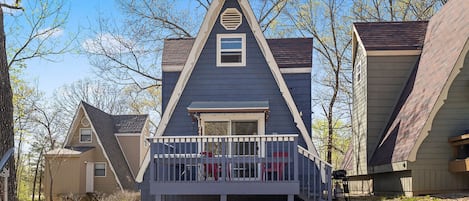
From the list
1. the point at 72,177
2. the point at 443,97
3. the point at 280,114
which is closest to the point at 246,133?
the point at 280,114

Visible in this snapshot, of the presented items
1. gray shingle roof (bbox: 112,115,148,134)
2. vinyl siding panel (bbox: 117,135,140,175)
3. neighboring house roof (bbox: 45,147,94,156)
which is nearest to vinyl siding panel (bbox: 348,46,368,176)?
neighboring house roof (bbox: 45,147,94,156)

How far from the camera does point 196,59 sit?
15.6m

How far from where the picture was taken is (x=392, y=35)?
16.3 metres

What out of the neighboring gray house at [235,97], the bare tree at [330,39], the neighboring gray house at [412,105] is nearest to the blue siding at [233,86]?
the neighboring gray house at [235,97]

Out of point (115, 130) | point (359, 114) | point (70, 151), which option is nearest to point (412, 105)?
point (359, 114)

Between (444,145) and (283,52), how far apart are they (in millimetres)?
6456

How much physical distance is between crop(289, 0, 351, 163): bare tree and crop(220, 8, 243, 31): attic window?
39.7ft

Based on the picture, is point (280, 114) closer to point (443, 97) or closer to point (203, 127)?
point (203, 127)

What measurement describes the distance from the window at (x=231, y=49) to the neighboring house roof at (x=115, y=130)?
16.7m

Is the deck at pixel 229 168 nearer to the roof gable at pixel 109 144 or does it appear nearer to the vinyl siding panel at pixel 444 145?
the vinyl siding panel at pixel 444 145

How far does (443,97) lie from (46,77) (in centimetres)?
2769

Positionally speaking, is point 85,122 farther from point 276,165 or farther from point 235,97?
point 276,165

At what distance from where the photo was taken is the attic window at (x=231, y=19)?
1569 centimetres

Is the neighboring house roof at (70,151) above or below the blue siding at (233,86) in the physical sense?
below
